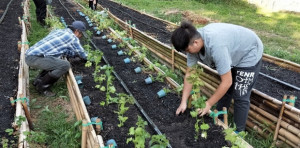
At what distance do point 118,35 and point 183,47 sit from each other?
164 inches

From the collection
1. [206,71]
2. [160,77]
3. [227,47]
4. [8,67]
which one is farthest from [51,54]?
[227,47]

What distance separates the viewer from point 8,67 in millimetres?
4578

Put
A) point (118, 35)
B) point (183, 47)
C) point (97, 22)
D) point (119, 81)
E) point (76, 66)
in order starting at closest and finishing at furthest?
point (183, 47) < point (119, 81) < point (76, 66) < point (118, 35) < point (97, 22)

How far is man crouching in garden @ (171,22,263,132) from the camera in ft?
7.30

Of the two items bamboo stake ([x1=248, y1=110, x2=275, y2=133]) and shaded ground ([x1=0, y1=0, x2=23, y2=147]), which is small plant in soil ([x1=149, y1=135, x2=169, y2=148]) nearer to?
bamboo stake ([x1=248, y1=110, x2=275, y2=133])

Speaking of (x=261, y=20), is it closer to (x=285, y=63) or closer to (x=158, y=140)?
(x=285, y=63)

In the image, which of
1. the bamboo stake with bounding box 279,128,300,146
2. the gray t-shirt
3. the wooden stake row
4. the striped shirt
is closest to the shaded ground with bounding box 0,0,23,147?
the striped shirt

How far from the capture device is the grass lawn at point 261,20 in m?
6.72

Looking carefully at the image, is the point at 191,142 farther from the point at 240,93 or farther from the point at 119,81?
the point at 119,81

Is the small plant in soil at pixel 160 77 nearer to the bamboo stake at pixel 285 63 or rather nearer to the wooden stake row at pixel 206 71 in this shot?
the wooden stake row at pixel 206 71

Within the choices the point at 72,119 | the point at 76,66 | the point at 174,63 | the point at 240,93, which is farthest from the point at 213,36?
the point at 76,66

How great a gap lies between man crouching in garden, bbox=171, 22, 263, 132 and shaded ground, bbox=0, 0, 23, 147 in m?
2.14

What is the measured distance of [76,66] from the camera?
182 inches

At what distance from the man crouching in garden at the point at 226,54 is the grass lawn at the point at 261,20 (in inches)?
139
